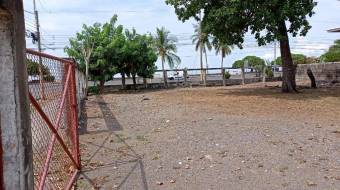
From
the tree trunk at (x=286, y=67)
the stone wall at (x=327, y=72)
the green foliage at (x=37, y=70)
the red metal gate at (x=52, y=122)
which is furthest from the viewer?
the stone wall at (x=327, y=72)

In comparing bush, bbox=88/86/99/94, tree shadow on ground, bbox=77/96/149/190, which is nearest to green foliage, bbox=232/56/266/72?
bush, bbox=88/86/99/94

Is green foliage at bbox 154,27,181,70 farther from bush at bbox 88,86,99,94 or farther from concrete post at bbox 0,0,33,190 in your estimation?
concrete post at bbox 0,0,33,190

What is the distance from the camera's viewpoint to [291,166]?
7371 millimetres

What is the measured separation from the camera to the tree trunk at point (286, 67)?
22047 millimetres

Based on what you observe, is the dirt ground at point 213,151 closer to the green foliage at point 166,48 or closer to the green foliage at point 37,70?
the green foliage at point 37,70

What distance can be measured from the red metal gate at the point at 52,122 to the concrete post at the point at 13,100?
41.3 inches

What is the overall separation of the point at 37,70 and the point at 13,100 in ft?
7.60

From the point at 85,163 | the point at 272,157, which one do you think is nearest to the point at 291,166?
the point at 272,157

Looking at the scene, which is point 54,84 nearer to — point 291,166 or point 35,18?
point 291,166

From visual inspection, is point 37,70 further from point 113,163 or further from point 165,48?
point 165,48

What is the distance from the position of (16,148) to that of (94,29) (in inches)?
1230

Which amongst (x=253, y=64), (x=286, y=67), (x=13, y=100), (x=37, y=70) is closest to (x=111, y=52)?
(x=286, y=67)

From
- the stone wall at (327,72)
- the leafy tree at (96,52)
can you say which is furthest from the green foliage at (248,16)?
the leafy tree at (96,52)

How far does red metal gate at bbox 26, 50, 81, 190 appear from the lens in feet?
16.0
